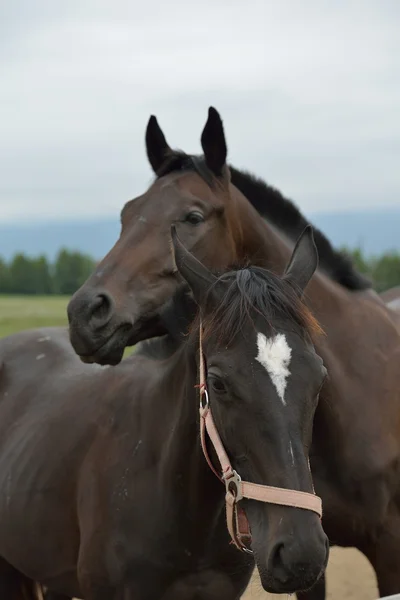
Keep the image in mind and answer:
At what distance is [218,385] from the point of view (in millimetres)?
2369

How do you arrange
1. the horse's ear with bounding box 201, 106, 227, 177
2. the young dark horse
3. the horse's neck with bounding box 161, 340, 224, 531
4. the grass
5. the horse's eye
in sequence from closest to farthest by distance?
the young dark horse
the horse's eye
the horse's neck with bounding box 161, 340, 224, 531
the horse's ear with bounding box 201, 106, 227, 177
the grass

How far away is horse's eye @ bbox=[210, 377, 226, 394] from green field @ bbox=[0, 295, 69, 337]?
846 inches

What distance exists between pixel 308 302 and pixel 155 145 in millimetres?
1129

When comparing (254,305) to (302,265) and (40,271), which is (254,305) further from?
(40,271)

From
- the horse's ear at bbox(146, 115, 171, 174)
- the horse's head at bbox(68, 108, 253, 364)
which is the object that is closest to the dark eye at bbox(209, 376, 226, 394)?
the horse's head at bbox(68, 108, 253, 364)

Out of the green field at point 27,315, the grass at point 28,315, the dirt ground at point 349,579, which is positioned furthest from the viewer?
the green field at point 27,315

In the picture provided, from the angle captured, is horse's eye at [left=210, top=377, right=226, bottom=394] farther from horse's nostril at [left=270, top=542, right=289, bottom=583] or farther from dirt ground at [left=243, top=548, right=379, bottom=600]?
dirt ground at [left=243, top=548, right=379, bottom=600]

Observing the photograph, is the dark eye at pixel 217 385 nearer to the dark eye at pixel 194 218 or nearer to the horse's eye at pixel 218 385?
the horse's eye at pixel 218 385

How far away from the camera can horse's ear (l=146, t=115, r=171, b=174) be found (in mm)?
3724

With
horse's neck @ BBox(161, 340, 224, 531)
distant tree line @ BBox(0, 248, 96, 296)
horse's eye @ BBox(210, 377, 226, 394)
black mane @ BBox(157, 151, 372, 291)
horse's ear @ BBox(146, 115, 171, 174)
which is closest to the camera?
horse's eye @ BBox(210, 377, 226, 394)

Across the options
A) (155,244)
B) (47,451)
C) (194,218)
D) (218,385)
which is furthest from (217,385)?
(47,451)

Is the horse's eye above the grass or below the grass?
above

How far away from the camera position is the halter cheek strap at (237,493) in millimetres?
2145

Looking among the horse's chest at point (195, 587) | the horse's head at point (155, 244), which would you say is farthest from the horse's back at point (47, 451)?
the horse's chest at point (195, 587)
